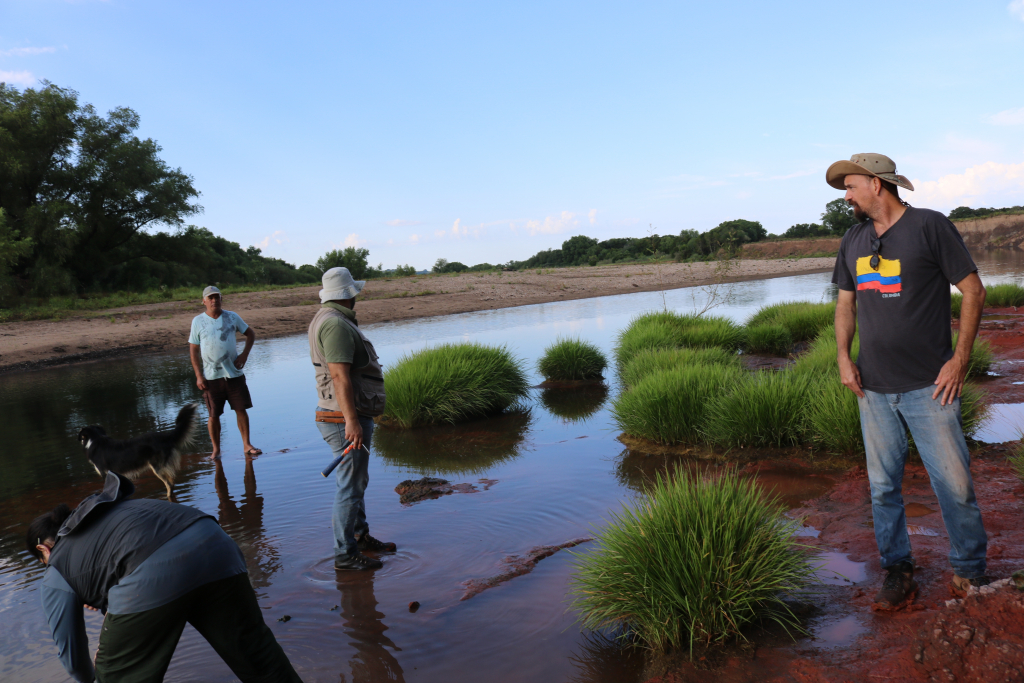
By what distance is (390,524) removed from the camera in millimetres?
5727

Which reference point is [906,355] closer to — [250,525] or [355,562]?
[355,562]

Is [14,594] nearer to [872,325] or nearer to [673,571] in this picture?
[673,571]

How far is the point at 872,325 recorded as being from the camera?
3.34 m

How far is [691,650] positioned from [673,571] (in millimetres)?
380

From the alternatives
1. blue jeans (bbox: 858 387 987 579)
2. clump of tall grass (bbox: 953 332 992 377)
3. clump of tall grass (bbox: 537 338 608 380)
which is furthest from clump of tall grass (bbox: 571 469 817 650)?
clump of tall grass (bbox: 537 338 608 380)

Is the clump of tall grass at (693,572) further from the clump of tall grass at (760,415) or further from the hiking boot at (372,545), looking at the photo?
the clump of tall grass at (760,415)

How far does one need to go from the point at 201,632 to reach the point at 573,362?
34.7 feet

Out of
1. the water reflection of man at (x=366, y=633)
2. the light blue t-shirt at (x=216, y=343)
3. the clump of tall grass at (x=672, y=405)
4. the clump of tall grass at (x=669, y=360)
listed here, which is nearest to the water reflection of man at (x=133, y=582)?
the water reflection of man at (x=366, y=633)

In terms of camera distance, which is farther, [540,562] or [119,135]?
[119,135]

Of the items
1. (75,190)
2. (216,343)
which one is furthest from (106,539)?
(75,190)

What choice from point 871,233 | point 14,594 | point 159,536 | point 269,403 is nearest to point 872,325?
point 871,233

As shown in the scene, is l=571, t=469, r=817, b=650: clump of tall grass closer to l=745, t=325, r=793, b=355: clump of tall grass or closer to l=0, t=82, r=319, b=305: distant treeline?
l=745, t=325, r=793, b=355: clump of tall grass

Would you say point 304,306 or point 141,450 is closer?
point 141,450

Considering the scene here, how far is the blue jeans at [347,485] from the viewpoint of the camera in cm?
464
